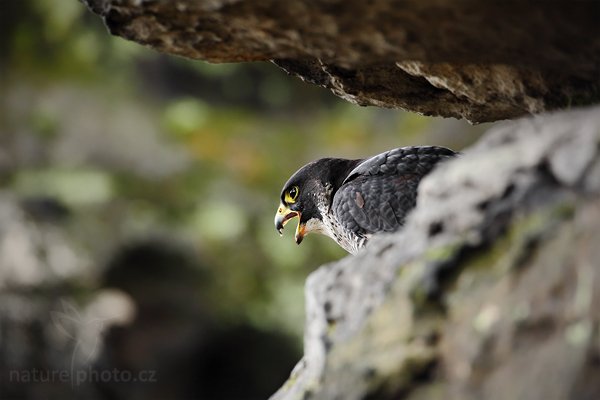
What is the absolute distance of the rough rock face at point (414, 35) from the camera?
7.01 ft

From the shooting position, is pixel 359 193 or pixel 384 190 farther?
pixel 359 193

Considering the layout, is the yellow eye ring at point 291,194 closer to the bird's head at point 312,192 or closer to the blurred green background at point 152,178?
the bird's head at point 312,192

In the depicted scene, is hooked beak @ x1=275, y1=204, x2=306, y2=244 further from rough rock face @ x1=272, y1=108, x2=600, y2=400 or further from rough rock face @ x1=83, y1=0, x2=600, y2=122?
rough rock face @ x1=272, y1=108, x2=600, y2=400

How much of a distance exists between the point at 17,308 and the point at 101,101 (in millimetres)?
2888

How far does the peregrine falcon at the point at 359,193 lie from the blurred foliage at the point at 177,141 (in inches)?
168

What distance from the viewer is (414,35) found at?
2305 millimetres

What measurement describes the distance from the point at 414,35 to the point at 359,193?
4.88 ft

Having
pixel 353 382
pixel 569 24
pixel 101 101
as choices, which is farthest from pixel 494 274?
pixel 101 101

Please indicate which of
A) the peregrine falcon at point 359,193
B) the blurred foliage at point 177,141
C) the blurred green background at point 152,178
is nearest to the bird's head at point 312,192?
the peregrine falcon at point 359,193

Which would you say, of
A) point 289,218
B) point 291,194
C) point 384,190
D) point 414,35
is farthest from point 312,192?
point 414,35

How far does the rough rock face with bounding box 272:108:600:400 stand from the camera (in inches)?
70.7

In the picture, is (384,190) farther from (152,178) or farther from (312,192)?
(152,178)

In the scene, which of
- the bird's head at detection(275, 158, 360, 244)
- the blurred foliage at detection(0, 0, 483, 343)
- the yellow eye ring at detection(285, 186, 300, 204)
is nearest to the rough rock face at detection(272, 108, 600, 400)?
the bird's head at detection(275, 158, 360, 244)

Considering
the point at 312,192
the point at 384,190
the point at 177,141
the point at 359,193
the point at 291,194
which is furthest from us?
the point at 177,141
